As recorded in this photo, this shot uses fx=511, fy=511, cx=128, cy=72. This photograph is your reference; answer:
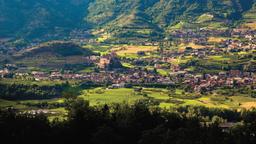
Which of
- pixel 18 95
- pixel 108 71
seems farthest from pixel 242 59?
pixel 18 95

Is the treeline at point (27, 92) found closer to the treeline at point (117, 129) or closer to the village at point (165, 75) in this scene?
the village at point (165, 75)

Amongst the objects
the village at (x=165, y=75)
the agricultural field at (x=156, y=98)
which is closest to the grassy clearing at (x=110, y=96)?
the agricultural field at (x=156, y=98)

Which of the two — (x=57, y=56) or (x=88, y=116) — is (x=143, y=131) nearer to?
(x=88, y=116)

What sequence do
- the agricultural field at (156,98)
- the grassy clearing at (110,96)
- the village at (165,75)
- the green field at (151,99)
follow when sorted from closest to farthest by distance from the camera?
1. the green field at (151,99)
2. the agricultural field at (156,98)
3. the grassy clearing at (110,96)
4. the village at (165,75)

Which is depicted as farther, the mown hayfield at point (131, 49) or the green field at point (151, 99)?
the mown hayfield at point (131, 49)

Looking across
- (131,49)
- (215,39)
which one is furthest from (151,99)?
(215,39)

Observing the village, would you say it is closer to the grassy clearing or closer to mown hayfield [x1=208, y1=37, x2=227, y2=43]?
mown hayfield [x1=208, y1=37, x2=227, y2=43]

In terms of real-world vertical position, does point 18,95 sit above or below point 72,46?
below

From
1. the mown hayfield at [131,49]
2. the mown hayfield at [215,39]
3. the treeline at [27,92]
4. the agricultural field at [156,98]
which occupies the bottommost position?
the agricultural field at [156,98]
